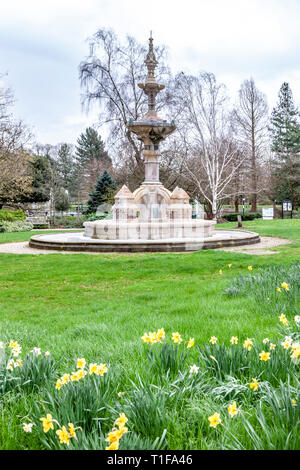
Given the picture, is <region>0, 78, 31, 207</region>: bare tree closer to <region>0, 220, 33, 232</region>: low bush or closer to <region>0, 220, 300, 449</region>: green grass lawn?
<region>0, 220, 33, 232</region>: low bush

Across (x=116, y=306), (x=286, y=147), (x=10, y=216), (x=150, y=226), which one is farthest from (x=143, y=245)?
(x=286, y=147)

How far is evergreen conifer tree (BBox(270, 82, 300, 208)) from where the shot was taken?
43.3 meters

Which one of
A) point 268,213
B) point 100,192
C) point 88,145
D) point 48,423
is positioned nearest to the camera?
point 48,423

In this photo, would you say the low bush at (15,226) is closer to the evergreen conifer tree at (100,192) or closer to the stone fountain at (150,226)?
the evergreen conifer tree at (100,192)

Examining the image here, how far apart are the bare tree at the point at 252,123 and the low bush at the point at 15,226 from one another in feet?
69.7

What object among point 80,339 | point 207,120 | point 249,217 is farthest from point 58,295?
point 249,217

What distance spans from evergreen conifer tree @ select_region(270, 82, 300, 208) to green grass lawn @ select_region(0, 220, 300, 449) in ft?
117

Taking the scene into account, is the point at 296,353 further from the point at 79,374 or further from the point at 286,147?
the point at 286,147

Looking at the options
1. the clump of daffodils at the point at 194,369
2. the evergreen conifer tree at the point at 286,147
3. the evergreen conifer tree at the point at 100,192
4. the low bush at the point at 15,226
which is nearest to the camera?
the clump of daffodils at the point at 194,369

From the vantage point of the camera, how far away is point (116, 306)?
5.61 meters

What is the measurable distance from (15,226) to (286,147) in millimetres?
33698

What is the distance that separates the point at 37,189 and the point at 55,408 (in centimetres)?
4109

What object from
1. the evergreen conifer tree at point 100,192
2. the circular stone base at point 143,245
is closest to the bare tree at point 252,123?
the evergreen conifer tree at point 100,192

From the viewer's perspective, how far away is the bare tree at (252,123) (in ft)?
122
